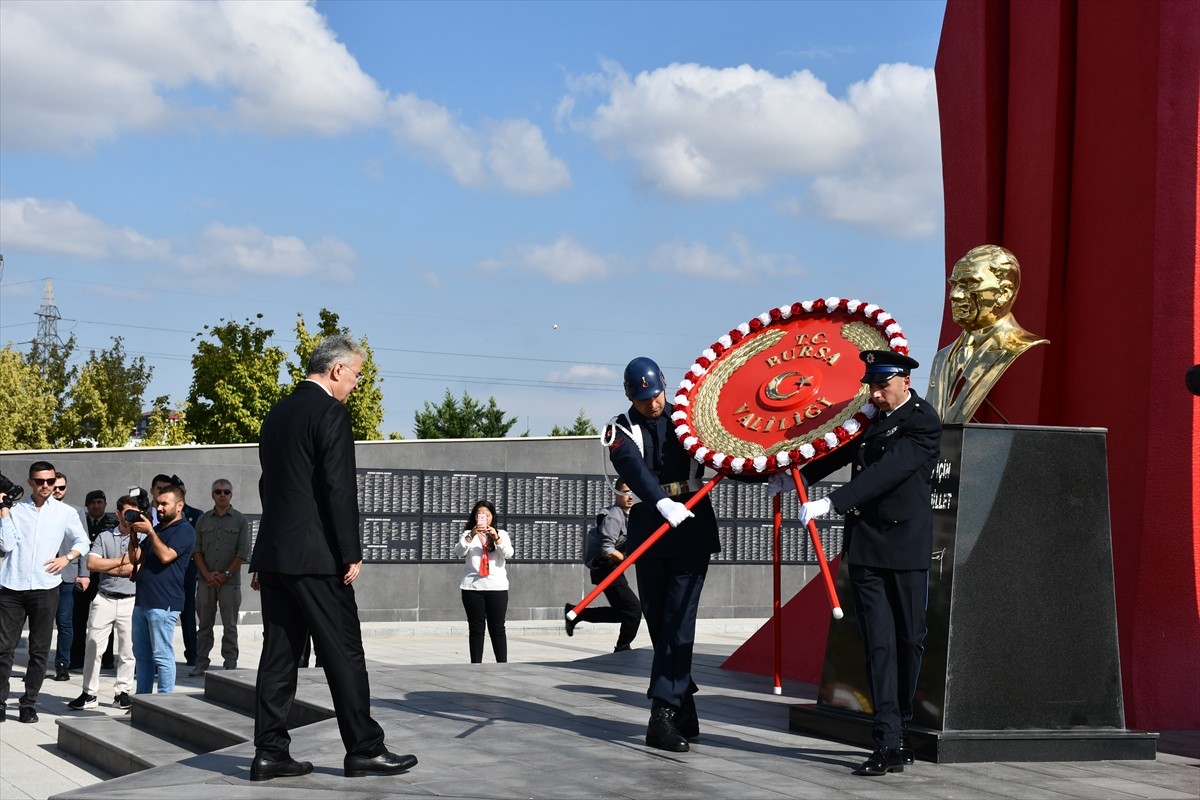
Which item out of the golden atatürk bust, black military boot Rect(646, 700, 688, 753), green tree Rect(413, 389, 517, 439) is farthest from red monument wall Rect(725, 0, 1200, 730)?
green tree Rect(413, 389, 517, 439)

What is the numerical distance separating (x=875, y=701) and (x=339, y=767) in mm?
2317

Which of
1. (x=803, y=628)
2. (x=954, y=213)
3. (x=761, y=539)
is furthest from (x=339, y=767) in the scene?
(x=761, y=539)

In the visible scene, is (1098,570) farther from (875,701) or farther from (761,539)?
(761,539)

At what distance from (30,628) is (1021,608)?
6.82 m

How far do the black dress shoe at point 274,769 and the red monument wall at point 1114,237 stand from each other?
4555 mm

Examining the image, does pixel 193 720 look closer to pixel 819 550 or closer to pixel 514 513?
pixel 819 550

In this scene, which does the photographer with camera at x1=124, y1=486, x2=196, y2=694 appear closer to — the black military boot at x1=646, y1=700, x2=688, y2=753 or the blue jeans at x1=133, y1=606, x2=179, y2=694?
the blue jeans at x1=133, y1=606, x2=179, y2=694

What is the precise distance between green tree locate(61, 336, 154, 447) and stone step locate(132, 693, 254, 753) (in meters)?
31.7

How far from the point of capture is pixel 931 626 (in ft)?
20.7

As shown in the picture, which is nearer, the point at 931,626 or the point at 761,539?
the point at 931,626

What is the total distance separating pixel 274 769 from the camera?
5531 millimetres

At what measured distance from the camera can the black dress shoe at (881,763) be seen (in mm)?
5678

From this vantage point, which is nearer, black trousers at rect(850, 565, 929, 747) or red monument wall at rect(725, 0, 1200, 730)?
black trousers at rect(850, 565, 929, 747)

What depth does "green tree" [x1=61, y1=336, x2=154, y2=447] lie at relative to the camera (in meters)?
39.3
